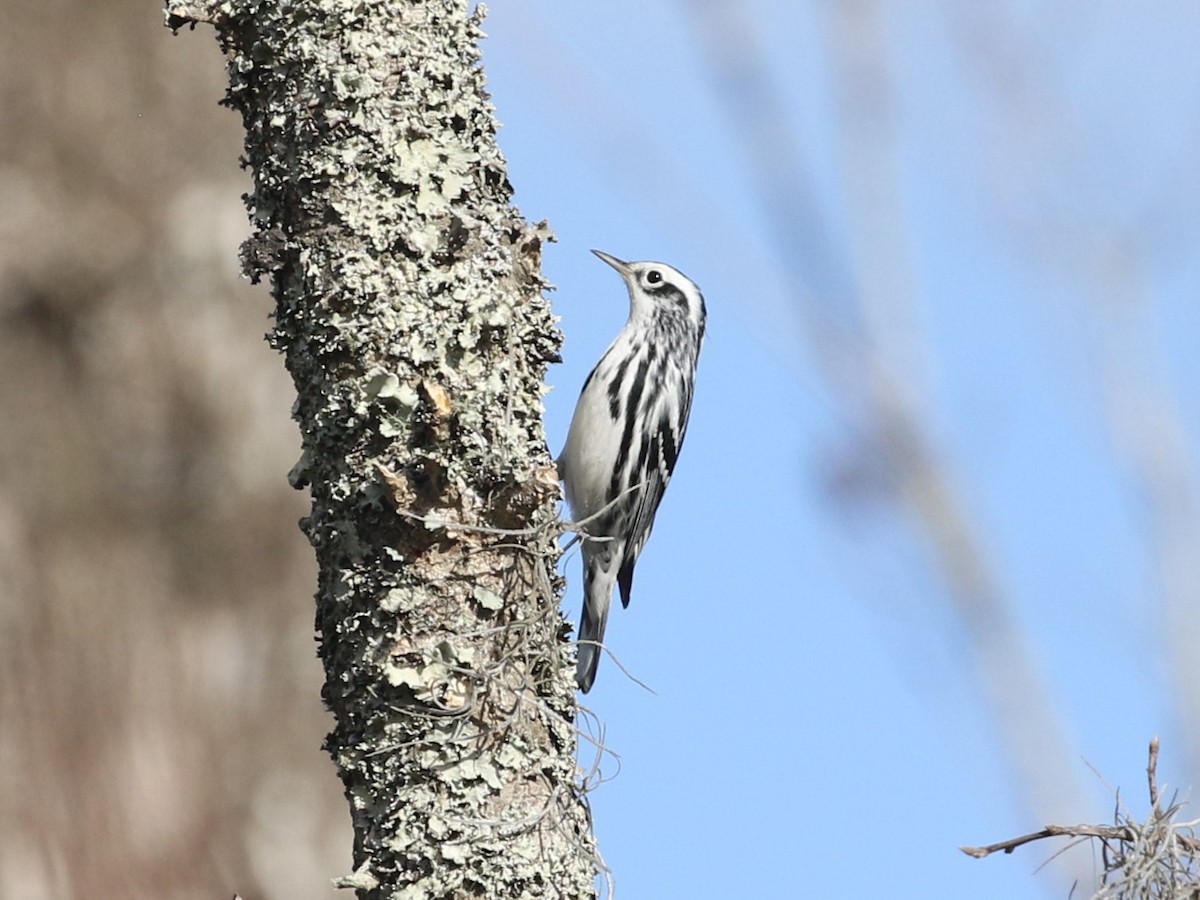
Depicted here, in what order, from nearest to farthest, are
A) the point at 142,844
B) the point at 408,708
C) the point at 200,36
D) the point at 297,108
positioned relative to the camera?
the point at 408,708 → the point at 297,108 → the point at 142,844 → the point at 200,36

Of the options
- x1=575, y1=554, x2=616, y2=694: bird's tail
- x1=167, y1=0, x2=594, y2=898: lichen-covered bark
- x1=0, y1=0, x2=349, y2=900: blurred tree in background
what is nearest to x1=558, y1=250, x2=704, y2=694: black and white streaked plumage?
x1=575, y1=554, x2=616, y2=694: bird's tail

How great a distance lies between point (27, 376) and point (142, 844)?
150 centimetres

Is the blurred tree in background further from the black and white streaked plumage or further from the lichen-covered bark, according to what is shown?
the lichen-covered bark

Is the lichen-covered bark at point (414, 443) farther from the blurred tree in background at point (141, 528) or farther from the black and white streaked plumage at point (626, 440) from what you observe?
the black and white streaked plumage at point (626, 440)

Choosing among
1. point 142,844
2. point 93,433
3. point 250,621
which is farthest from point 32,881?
point 93,433

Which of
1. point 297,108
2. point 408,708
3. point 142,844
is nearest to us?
point 408,708

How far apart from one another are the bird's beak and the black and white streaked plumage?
0.21 metres

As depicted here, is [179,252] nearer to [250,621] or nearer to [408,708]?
[250,621]

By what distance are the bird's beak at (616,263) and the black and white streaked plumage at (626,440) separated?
0.21m

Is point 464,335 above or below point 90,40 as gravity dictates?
below

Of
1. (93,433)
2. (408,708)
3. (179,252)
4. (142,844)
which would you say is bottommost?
(408,708)

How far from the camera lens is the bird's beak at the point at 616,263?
6.89m

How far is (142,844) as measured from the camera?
16.4 feet

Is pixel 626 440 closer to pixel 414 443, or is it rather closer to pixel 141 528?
pixel 141 528
